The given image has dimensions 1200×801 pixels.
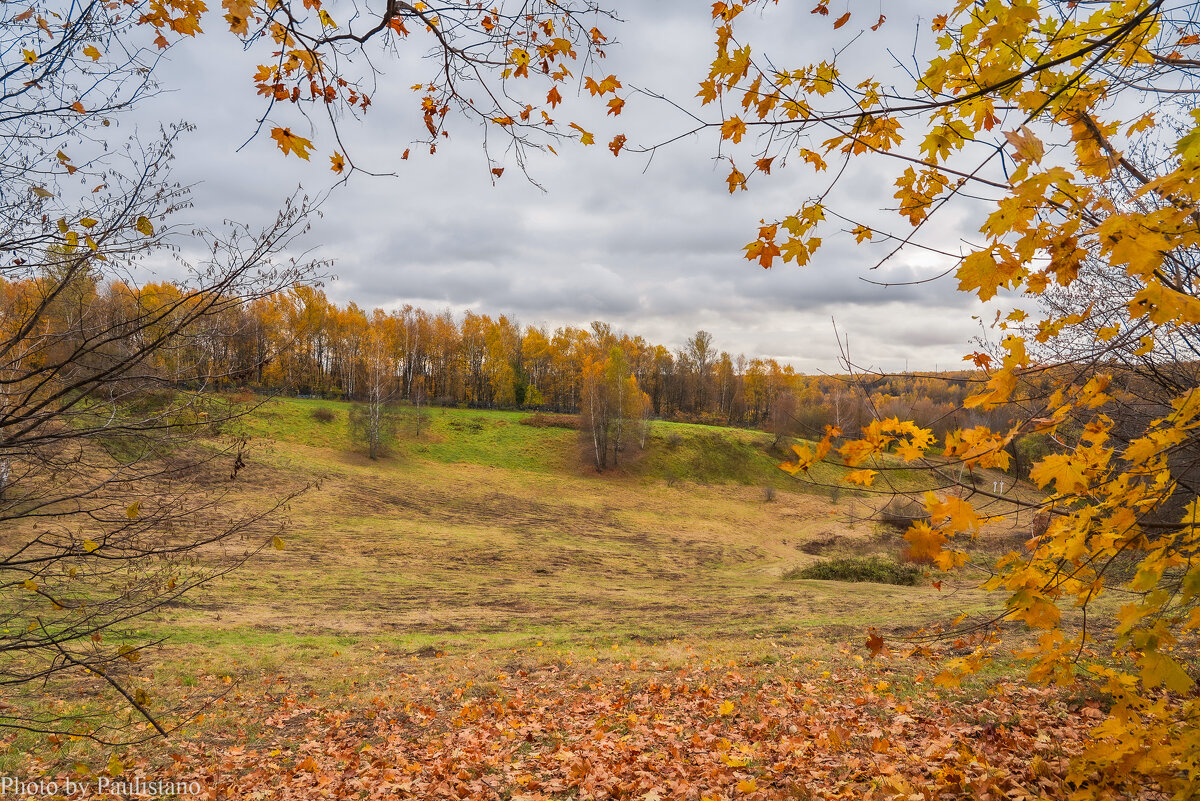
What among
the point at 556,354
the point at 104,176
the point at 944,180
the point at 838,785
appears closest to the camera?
the point at 944,180

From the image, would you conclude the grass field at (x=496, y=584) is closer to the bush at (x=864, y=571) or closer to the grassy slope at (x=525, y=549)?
the grassy slope at (x=525, y=549)

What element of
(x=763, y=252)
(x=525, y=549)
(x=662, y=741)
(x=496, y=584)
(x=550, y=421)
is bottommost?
(x=525, y=549)

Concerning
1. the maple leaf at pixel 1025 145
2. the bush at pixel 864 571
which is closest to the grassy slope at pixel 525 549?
the bush at pixel 864 571

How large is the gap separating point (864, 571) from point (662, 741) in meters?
15.5

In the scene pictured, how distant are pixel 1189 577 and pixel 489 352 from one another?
66554 mm

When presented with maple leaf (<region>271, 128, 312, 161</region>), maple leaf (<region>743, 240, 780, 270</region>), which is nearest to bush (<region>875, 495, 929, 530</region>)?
maple leaf (<region>743, 240, 780, 270</region>)

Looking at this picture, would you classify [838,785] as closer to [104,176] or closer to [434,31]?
[434,31]

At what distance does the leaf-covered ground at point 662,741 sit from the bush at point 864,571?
11.9 meters

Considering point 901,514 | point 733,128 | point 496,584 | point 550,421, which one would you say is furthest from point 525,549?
point 550,421

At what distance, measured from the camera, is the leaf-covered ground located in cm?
357

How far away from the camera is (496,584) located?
16469 millimetres

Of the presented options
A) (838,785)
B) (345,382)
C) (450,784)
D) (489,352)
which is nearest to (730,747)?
(838,785)

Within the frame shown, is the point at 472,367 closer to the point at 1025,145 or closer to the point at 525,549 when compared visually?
the point at 525,549

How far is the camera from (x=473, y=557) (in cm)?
1984
